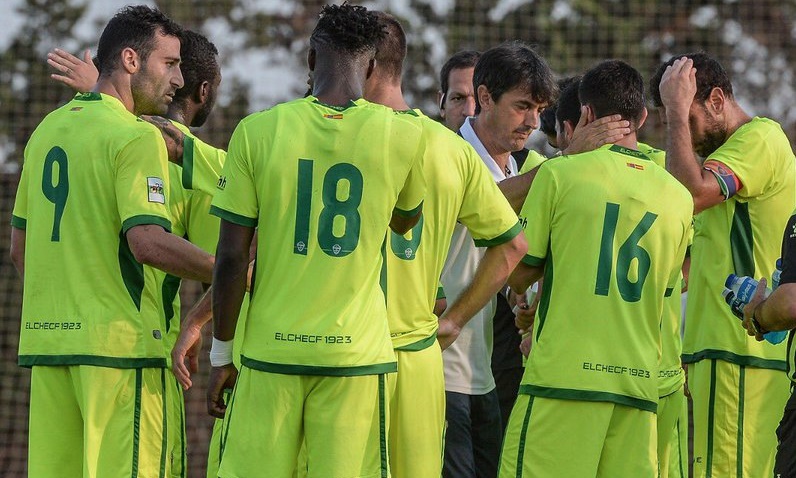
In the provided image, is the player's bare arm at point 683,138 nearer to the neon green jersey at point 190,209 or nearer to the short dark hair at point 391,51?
the short dark hair at point 391,51

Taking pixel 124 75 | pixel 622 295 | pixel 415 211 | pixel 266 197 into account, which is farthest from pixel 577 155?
pixel 124 75

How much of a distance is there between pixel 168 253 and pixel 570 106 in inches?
74.5

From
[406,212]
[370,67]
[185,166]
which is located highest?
[370,67]

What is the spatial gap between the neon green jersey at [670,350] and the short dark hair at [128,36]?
2404 mm

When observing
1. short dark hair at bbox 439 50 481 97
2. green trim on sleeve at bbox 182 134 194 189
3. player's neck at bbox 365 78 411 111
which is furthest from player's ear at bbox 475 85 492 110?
green trim on sleeve at bbox 182 134 194 189

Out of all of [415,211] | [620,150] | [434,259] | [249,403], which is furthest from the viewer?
[620,150]

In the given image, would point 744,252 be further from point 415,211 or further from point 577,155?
point 415,211

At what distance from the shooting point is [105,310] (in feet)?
16.6

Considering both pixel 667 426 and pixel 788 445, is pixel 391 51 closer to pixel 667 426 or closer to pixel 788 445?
pixel 667 426

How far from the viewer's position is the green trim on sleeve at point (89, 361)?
16.5ft

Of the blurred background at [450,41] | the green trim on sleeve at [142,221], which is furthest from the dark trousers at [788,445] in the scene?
the blurred background at [450,41]

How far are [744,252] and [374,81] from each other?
6.45 feet

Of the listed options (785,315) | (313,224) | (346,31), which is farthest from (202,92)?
(785,315)

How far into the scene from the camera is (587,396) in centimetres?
489
